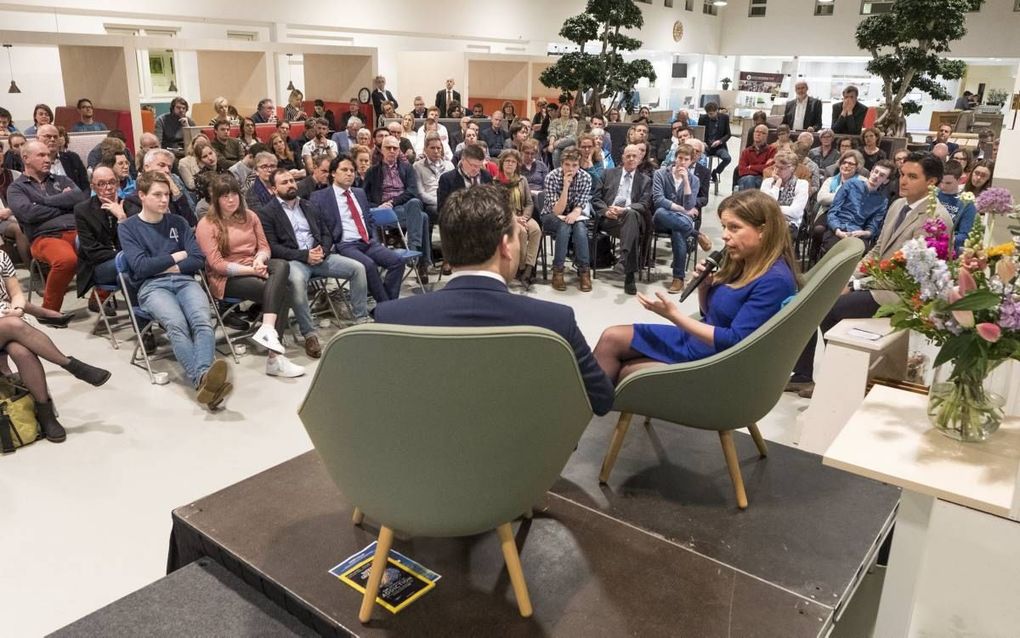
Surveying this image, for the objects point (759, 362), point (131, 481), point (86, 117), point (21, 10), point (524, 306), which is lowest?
point (131, 481)

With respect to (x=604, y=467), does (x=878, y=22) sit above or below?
above

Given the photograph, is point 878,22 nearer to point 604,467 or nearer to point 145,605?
point 604,467

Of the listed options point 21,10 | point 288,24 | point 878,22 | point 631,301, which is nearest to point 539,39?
point 288,24

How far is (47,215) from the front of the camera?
535 cm

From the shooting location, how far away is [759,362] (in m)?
2.32

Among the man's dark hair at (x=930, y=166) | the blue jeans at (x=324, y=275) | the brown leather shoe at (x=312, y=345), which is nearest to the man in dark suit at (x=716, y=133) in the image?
the man's dark hair at (x=930, y=166)

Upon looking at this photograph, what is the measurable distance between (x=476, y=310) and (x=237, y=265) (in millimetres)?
3186

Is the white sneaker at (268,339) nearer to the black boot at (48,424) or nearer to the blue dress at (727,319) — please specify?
the black boot at (48,424)

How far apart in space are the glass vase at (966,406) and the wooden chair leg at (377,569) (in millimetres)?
1579

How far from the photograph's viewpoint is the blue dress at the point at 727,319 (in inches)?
99.9

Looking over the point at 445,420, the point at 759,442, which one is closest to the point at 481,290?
the point at 445,420

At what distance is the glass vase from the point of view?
2072 millimetres

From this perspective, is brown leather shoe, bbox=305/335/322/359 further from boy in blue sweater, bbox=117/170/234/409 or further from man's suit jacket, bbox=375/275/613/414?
man's suit jacket, bbox=375/275/613/414

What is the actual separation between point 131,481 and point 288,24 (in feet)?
39.1
